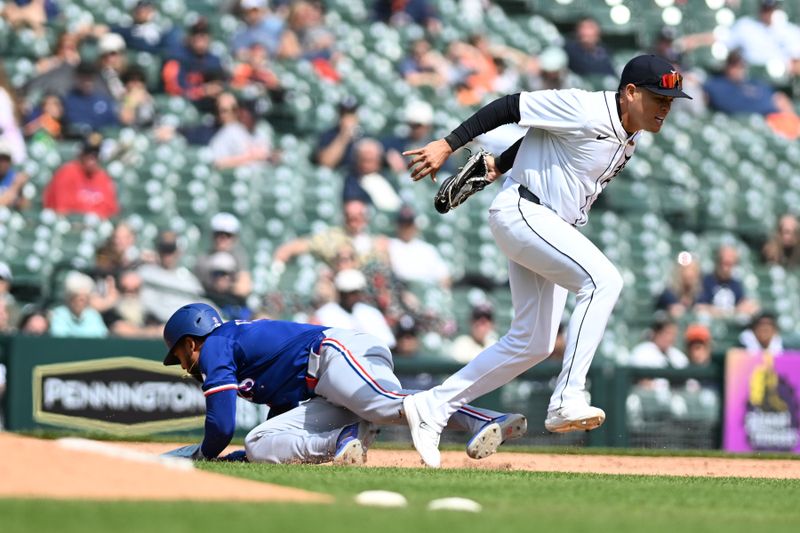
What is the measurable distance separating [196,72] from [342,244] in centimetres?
288

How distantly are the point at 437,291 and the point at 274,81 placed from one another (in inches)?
124

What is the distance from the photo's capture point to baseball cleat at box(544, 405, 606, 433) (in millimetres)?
6200

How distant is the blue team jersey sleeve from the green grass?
0.35 m

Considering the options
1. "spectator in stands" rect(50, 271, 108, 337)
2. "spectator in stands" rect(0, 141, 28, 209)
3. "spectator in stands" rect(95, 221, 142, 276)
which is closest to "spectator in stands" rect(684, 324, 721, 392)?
"spectator in stands" rect(95, 221, 142, 276)

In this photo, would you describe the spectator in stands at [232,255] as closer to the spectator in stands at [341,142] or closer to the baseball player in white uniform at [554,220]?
the spectator in stands at [341,142]

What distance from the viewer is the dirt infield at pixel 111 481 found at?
4852 mm

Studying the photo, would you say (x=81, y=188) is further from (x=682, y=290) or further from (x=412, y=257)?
(x=682, y=290)

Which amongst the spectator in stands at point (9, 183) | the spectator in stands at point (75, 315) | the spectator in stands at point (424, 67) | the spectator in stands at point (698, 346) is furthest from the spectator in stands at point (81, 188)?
the spectator in stands at point (698, 346)

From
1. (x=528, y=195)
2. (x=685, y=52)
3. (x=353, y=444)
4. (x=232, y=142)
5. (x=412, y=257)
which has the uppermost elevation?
(x=685, y=52)

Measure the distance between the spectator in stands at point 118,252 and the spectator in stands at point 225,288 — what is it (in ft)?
1.95

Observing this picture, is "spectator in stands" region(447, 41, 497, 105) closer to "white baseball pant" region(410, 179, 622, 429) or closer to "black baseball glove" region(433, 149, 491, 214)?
"black baseball glove" region(433, 149, 491, 214)

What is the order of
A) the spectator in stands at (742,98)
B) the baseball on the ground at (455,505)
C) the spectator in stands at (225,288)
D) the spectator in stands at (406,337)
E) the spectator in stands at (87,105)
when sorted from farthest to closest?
the spectator in stands at (742,98)
the spectator in stands at (87,105)
the spectator in stands at (406,337)
the spectator in stands at (225,288)
the baseball on the ground at (455,505)

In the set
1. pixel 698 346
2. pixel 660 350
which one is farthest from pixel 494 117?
pixel 698 346

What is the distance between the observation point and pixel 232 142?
1334cm
